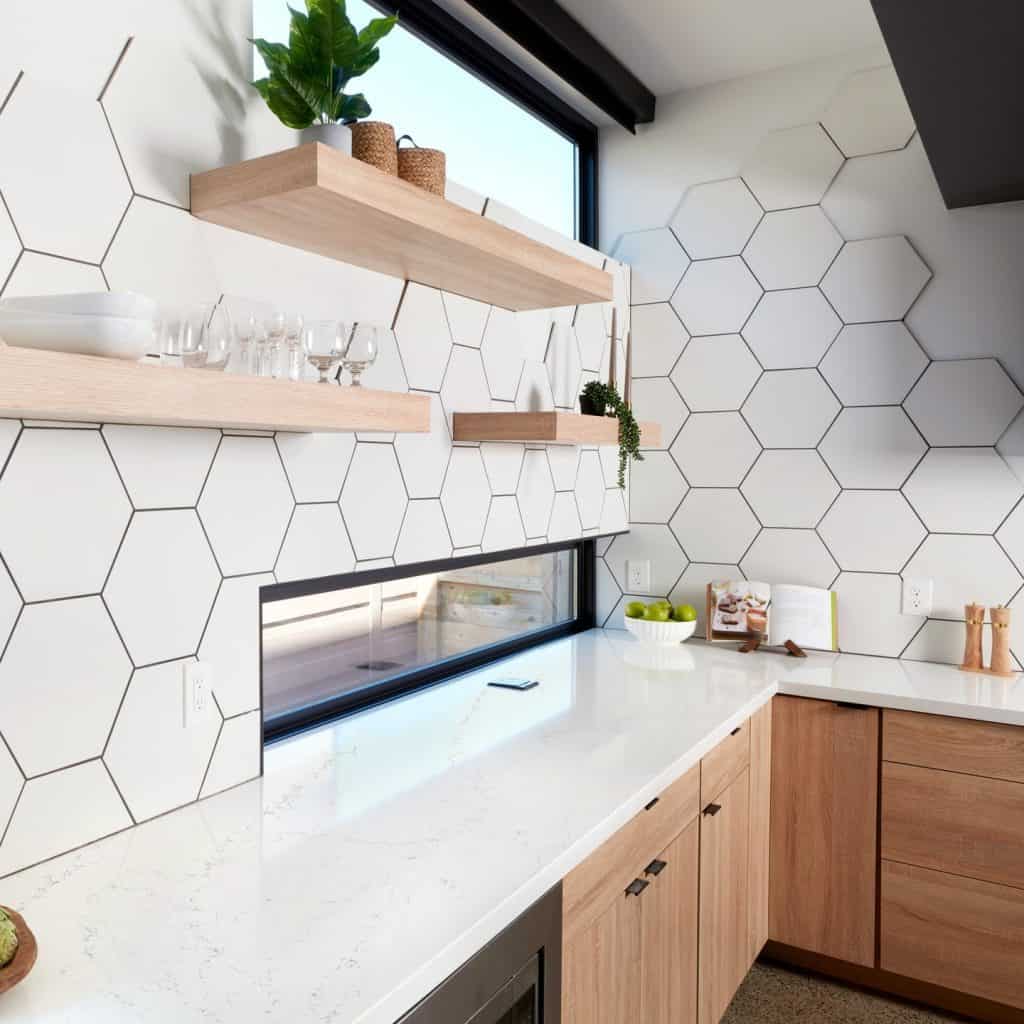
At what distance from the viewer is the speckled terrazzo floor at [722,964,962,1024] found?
7.49 ft

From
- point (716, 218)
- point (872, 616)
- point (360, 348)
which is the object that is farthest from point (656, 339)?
point (360, 348)

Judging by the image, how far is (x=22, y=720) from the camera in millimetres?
1216

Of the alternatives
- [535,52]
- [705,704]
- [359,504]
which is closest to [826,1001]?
[705,704]

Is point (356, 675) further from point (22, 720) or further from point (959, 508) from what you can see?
point (959, 508)

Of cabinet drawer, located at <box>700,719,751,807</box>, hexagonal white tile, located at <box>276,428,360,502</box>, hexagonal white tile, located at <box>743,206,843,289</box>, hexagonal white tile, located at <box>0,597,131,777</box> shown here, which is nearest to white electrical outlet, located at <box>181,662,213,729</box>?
hexagonal white tile, located at <box>0,597,131,777</box>

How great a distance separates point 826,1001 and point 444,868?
1.67 metres

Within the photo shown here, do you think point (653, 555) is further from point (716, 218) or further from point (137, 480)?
point (137, 480)

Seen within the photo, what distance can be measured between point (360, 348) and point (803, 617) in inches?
71.3

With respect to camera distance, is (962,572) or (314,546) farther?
(962,572)

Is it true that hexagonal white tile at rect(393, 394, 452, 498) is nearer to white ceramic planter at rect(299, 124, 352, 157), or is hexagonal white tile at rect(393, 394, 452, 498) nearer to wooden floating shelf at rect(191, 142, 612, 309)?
wooden floating shelf at rect(191, 142, 612, 309)

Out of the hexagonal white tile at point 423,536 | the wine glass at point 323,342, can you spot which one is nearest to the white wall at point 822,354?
the hexagonal white tile at point 423,536

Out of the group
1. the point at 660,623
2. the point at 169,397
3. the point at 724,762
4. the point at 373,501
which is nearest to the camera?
the point at 169,397

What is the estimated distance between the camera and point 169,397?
3.46 ft

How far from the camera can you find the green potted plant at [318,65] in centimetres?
142
